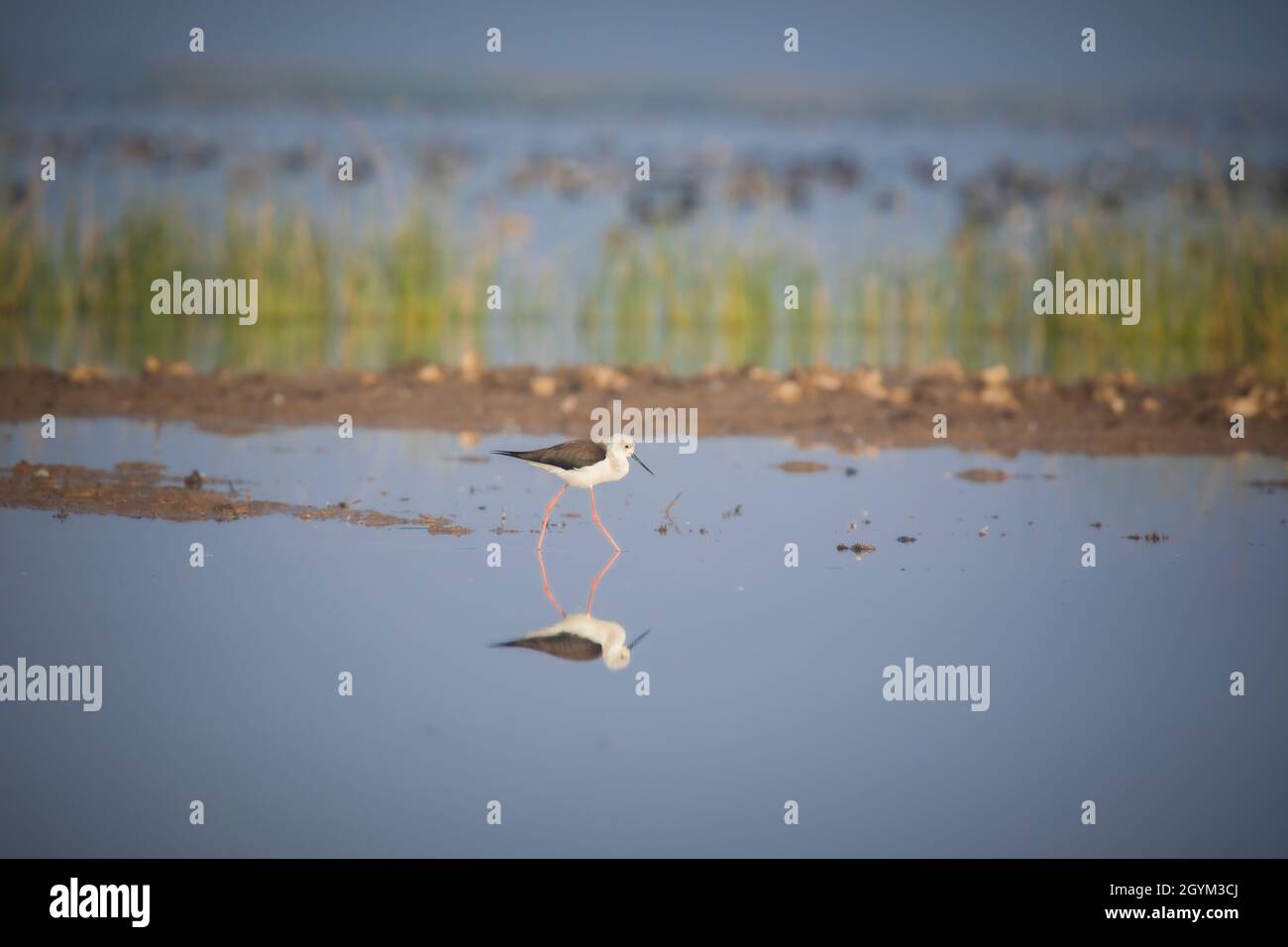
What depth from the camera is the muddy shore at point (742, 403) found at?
13.1m

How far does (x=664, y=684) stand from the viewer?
6.52 m

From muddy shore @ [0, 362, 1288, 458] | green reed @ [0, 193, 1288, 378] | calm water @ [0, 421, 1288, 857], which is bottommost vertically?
calm water @ [0, 421, 1288, 857]

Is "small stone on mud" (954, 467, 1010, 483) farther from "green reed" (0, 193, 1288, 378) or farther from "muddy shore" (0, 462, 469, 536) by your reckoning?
"green reed" (0, 193, 1288, 378)

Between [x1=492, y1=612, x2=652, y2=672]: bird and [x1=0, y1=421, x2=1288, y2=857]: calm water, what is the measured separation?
68 millimetres

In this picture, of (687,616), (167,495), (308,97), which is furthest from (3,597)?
(308,97)

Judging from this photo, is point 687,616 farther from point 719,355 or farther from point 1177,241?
point 1177,241

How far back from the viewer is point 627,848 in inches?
200

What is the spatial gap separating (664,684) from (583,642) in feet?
1.97

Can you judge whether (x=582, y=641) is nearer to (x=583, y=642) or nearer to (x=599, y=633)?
(x=583, y=642)

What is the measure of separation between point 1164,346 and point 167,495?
13.6 metres

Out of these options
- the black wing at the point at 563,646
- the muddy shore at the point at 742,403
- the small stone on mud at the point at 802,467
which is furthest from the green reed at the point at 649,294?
the black wing at the point at 563,646

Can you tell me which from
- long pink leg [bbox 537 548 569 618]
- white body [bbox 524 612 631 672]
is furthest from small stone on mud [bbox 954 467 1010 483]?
white body [bbox 524 612 631 672]

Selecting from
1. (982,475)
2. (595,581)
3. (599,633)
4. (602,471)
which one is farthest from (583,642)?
(982,475)

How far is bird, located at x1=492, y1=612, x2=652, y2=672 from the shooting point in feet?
22.5
